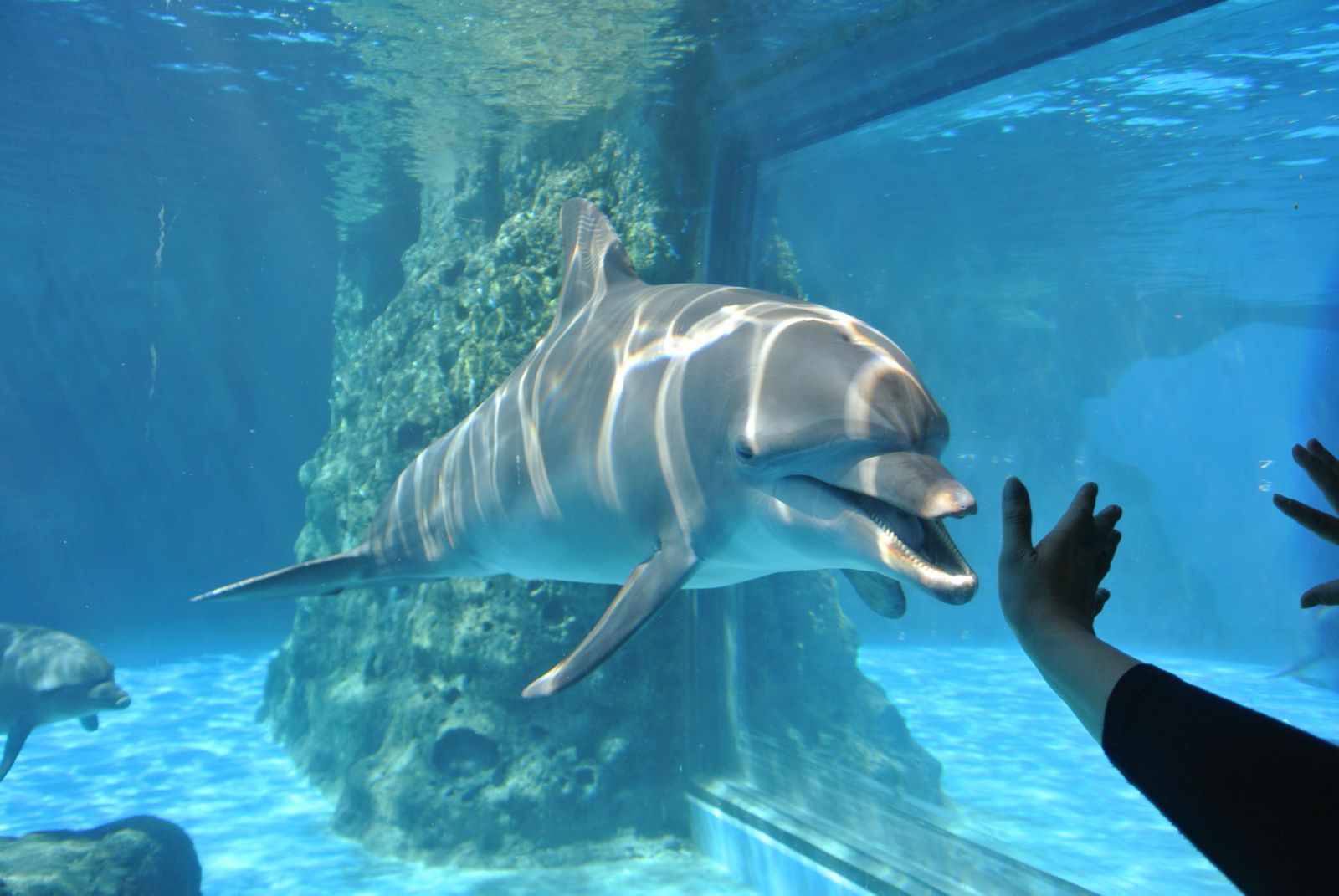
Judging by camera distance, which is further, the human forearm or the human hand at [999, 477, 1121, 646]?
the human hand at [999, 477, 1121, 646]

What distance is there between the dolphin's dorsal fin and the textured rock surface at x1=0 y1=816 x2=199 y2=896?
622 centimetres

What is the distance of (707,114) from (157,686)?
1715cm

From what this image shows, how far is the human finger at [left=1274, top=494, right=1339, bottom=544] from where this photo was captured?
2178 millimetres

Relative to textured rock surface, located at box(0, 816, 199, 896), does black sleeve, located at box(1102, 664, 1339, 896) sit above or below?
above

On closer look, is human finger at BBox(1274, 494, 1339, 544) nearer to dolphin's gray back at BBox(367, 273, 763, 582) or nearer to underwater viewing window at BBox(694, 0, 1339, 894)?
dolphin's gray back at BBox(367, 273, 763, 582)

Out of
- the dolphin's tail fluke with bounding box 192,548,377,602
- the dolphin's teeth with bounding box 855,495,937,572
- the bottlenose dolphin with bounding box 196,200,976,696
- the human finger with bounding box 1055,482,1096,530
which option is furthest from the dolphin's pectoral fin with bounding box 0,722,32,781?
the human finger with bounding box 1055,482,1096,530

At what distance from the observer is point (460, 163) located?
51.9 feet

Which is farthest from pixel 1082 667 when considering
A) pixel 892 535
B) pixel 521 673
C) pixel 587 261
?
pixel 521 673

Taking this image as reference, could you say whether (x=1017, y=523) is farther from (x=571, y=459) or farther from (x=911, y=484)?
(x=571, y=459)

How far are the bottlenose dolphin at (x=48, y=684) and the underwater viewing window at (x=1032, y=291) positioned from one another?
7585 millimetres

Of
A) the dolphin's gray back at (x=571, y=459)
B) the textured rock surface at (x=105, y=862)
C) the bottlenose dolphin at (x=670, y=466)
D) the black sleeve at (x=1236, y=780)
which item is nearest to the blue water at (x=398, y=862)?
the textured rock surface at (x=105, y=862)

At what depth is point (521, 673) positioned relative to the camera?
8406 millimetres

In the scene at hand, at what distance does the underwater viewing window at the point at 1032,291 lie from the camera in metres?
8.20

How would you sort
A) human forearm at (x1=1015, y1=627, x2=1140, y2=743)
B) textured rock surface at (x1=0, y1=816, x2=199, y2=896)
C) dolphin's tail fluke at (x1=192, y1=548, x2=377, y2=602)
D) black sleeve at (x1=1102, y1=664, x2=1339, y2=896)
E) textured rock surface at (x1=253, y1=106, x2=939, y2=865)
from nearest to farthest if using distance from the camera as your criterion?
1. black sleeve at (x1=1102, y1=664, x2=1339, y2=896)
2. human forearm at (x1=1015, y1=627, x2=1140, y2=743)
3. dolphin's tail fluke at (x1=192, y1=548, x2=377, y2=602)
4. textured rock surface at (x1=0, y1=816, x2=199, y2=896)
5. textured rock surface at (x1=253, y1=106, x2=939, y2=865)
